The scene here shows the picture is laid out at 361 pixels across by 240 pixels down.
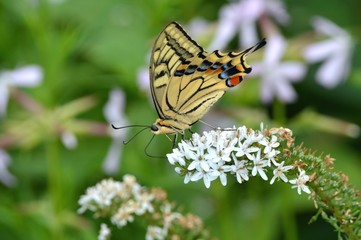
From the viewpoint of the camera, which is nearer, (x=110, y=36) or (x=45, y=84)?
(x=45, y=84)

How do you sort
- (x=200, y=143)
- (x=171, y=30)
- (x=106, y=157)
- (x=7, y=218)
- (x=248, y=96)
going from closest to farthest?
(x=200, y=143)
(x=171, y=30)
(x=7, y=218)
(x=248, y=96)
(x=106, y=157)

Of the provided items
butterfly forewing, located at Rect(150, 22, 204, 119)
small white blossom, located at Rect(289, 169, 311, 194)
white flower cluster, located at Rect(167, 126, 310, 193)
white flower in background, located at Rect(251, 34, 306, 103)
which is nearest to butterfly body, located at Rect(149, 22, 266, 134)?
butterfly forewing, located at Rect(150, 22, 204, 119)

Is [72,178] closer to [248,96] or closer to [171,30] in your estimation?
[248,96]

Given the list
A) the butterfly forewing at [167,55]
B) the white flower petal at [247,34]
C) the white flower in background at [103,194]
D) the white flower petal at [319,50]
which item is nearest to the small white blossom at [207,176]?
the white flower in background at [103,194]

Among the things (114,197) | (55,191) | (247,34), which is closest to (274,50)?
(247,34)

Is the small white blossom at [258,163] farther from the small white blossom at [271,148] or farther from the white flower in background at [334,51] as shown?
the white flower in background at [334,51]

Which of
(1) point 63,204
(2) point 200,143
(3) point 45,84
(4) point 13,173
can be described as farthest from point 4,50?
(2) point 200,143

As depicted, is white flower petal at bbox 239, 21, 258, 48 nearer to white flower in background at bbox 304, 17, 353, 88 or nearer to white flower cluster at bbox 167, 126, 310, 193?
white flower in background at bbox 304, 17, 353, 88

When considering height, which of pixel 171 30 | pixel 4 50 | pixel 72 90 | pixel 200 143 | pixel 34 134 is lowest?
pixel 200 143

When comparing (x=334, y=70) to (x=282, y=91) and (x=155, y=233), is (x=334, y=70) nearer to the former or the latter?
(x=282, y=91)
